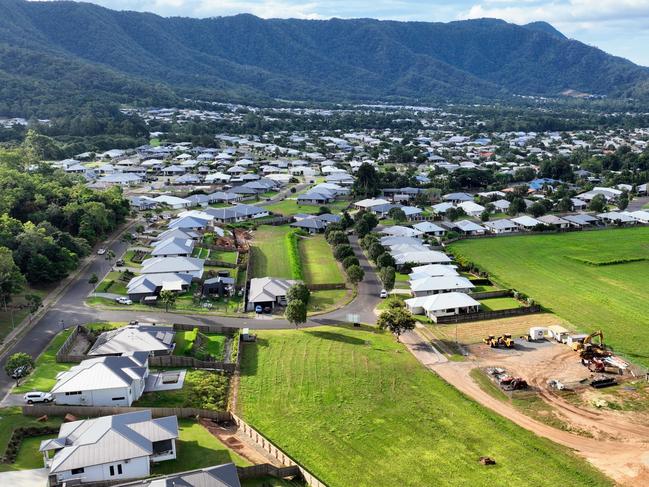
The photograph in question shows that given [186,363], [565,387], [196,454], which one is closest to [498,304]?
[565,387]

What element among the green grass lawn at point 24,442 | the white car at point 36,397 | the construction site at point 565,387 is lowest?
the green grass lawn at point 24,442

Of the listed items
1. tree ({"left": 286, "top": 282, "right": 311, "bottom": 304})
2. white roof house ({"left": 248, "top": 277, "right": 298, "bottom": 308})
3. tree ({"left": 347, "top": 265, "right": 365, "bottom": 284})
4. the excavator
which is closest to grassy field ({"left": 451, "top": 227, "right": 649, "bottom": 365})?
the excavator

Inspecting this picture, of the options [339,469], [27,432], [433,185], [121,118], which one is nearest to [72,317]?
[27,432]

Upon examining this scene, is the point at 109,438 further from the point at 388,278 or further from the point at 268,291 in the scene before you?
the point at 388,278

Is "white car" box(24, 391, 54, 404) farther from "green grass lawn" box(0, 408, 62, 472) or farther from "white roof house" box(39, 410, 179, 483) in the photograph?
"white roof house" box(39, 410, 179, 483)

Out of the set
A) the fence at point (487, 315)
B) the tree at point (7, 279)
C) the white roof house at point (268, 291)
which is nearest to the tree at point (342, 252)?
the white roof house at point (268, 291)

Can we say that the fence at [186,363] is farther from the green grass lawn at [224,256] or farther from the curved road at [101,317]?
the green grass lawn at [224,256]
